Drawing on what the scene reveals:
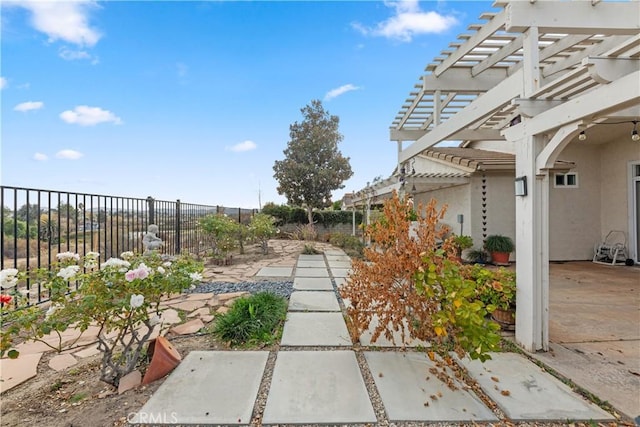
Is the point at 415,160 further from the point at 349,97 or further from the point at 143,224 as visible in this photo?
the point at 143,224

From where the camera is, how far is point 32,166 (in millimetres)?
4633

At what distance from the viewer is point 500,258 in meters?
7.36

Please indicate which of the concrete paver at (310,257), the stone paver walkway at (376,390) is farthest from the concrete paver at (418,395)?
the concrete paver at (310,257)

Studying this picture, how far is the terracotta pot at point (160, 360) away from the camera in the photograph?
2195mm

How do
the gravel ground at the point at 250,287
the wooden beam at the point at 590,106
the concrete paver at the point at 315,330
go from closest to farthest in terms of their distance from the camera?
the wooden beam at the point at 590,106, the concrete paver at the point at 315,330, the gravel ground at the point at 250,287

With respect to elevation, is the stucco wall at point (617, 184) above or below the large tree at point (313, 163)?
below

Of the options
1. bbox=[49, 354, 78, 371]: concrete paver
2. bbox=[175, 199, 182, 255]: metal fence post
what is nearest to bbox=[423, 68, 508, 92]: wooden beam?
bbox=[49, 354, 78, 371]: concrete paver

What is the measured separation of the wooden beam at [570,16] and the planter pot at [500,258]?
5.81 metres

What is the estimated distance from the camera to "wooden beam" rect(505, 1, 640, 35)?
2.61 meters

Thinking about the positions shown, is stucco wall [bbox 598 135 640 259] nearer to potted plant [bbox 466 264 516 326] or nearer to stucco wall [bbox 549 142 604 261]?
stucco wall [bbox 549 142 604 261]

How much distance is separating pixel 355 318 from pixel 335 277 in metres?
3.06

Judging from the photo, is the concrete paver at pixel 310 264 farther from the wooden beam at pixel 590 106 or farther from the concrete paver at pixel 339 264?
the wooden beam at pixel 590 106

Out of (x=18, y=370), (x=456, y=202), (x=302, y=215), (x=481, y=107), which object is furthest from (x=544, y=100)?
(x=302, y=215)

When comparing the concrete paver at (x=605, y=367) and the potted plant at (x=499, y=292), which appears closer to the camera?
the concrete paver at (x=605, y=367)
